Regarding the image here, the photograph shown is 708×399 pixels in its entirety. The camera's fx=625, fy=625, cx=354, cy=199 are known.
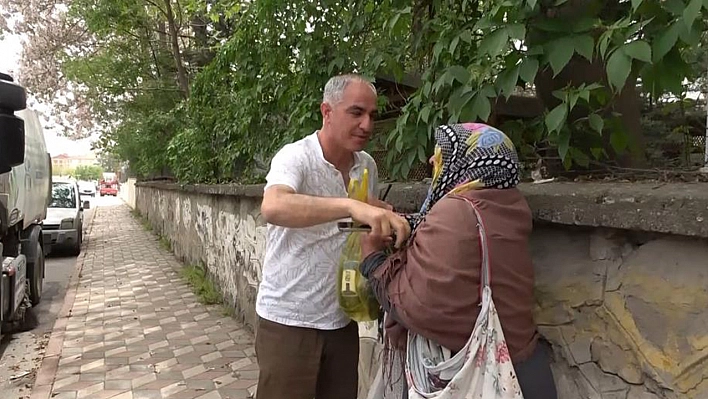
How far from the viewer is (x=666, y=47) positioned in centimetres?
186

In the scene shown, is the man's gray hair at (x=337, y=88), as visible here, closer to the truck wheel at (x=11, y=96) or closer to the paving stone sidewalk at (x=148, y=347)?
the truck wheel at (x=11, y=96)

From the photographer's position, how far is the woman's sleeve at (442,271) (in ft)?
5.51

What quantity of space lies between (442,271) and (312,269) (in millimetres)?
864

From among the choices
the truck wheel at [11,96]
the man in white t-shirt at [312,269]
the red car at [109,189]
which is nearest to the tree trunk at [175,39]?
the truck wheel at [11,96]

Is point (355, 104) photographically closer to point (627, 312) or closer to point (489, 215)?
point (489, 215)

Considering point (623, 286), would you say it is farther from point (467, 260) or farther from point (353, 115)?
point (353, 115)

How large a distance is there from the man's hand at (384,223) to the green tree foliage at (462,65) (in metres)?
0.73

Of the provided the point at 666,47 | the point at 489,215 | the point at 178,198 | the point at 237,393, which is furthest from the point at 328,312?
the point at 178,198

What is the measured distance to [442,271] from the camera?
1690 mm

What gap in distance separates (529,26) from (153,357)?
465 cm

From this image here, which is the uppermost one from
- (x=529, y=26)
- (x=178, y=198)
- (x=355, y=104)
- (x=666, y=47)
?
(x=529, y=26)

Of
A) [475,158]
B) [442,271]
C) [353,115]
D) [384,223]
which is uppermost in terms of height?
[353,115]

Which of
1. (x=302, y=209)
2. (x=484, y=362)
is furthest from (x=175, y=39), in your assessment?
(x=484, y=362)

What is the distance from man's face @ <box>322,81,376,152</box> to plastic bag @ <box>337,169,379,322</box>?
17 cm
